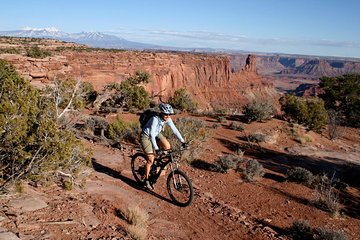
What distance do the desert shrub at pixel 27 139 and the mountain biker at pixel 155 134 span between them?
161 centimetres

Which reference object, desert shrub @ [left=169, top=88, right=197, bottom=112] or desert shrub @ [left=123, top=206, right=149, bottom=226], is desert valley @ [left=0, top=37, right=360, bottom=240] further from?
desert shrub @ [left=169, top=88, right=197, bottom=112]

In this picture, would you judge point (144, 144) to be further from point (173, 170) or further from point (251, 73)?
point (251, 73)

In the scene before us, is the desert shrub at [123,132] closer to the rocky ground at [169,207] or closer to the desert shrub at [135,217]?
the rocky ground at [169,207]

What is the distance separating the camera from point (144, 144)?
6.77 meters

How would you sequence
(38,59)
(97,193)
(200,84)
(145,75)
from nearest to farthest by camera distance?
(97,193)
(145,75)
(38,59)
(200,84)

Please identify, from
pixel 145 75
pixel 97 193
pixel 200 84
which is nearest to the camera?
Result: pixel 97 193

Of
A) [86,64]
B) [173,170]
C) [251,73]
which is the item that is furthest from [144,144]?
[251,73]

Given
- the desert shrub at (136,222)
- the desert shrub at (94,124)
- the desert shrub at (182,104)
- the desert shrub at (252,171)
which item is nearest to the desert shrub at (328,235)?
the desert shrub at (136,222)

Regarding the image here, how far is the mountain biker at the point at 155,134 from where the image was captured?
21.1 feet

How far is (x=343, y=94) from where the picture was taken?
37219 millimetres

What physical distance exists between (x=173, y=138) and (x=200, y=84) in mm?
59266

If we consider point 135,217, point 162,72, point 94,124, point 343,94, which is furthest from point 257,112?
point 162,72

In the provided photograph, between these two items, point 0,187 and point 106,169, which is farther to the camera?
point 106,169

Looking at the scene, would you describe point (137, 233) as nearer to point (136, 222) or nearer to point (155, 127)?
point (136, 222)
